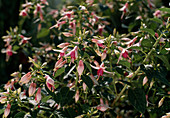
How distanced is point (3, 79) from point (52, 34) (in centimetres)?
174

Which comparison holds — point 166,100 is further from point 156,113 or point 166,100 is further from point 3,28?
point 3,28

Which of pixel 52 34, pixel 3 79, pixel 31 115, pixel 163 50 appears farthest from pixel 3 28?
pixel 163 50

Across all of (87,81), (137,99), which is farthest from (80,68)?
(137,99)

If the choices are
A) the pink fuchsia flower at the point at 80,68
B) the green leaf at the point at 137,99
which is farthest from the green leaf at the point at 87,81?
the green leaf at the point at 137,99

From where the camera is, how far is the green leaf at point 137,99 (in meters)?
0.92

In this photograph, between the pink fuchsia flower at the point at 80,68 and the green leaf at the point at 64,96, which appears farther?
the green leaf at the point at 64,96

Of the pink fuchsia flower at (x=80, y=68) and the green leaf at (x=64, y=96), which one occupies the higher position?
the pink fuchsia flower at (x=80, y=68)

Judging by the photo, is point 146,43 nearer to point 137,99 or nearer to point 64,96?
point 137,99

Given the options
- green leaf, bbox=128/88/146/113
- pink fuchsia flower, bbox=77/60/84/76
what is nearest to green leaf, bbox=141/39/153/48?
green leaf, bbox=128/88/146/113

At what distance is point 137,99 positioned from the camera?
95cm

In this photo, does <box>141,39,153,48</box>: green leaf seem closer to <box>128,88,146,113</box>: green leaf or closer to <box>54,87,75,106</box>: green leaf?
<box>128,88,146,113</box>: green leaf

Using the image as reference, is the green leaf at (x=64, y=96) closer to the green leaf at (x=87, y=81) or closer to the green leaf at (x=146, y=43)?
the green leaf at (x=87, y=81)

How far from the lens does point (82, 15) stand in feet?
3.94

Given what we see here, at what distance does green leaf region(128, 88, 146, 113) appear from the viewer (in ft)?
3.01
